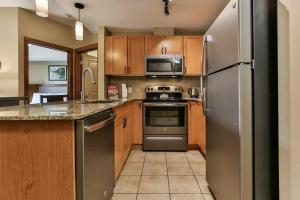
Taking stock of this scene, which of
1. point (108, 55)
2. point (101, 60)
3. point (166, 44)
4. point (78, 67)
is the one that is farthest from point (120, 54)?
point (78, 67)

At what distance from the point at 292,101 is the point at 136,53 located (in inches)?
131

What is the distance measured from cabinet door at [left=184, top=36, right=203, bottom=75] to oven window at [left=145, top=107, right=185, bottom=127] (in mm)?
858

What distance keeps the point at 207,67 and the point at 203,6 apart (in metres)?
1.49

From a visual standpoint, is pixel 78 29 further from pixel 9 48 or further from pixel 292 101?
pixel 292 101

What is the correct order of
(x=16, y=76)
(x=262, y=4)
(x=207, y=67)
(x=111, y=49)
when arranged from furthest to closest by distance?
(x=111, y=49), (x=16, y=76), (x=207, y=67), (x=262, y=4)

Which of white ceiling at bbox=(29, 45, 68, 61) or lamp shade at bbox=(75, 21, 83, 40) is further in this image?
white ceiling at bbox=(29, 45, 68, 61)

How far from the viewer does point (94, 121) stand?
1378 millimetres

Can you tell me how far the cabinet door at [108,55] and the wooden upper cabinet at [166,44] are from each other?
0.74 meters

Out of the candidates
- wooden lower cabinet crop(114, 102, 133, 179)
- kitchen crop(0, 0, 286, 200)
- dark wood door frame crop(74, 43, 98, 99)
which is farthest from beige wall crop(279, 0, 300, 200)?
dark wood door frame crop(74, 43, 98, 99)

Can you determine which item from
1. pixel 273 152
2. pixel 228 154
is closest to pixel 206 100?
pixel 228 154

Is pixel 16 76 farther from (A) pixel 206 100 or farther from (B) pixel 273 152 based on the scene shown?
(B) pixel 273 152

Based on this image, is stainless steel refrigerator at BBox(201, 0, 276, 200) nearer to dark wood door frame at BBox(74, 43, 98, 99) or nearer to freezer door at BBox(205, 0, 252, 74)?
freezer door at BBox(205, 0, 252, 74)

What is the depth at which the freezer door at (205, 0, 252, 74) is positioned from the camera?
1.33 meters

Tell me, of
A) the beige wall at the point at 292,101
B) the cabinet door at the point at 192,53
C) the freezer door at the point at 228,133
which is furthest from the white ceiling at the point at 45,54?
the beige wall at the point at 292,101
